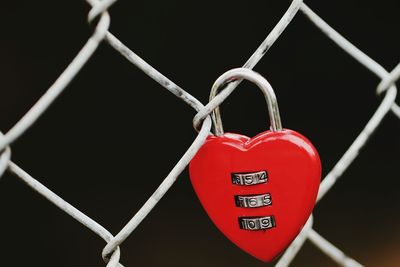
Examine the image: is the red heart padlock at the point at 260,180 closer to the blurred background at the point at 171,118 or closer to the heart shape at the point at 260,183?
the heart shape at the point at 260,183

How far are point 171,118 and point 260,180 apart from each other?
4.65 feet

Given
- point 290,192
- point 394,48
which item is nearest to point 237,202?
point 290,192

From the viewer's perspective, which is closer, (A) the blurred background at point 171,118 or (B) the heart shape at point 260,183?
(B) the heart shape at point 260,183

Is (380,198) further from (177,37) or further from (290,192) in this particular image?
(290,192)

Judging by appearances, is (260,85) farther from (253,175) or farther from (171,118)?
(171,118)

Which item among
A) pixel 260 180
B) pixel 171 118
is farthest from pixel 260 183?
pixel 171 118

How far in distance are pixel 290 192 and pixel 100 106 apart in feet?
4.81

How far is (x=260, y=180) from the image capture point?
0.60 m

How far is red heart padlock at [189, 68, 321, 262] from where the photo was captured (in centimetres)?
59

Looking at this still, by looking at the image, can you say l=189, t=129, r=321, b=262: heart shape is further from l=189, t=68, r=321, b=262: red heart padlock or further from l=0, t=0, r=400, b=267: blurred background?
l=0, t=0, r=400, b=267: blurred background

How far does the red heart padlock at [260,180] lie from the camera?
0.59 m

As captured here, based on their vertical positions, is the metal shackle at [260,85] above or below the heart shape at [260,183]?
above

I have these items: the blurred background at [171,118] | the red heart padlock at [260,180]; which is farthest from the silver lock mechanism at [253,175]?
the blurred background at [171,118]

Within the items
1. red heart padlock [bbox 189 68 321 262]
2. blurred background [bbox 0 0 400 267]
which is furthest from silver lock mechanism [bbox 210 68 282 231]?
blurred background [bbox 0 0 400 267]
